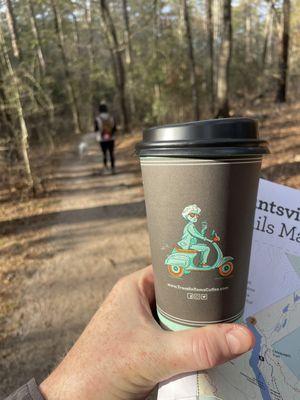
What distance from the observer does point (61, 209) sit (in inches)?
290

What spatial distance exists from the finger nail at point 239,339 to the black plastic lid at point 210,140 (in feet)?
2.08

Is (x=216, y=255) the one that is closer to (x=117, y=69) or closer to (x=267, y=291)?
(x=267, y=291)

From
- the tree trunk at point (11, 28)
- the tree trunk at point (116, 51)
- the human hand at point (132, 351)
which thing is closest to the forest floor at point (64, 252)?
the human hand at point (132, 351)

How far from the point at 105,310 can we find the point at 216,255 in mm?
738

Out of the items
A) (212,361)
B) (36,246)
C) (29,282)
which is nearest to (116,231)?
(36,246)

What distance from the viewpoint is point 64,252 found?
215 inches

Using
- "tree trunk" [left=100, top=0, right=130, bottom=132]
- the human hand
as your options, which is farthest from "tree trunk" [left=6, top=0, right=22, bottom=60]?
the human hand

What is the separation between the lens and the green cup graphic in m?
1.05

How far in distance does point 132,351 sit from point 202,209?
0.67 meters

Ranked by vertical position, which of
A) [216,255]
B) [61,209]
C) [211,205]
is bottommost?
[61,209]

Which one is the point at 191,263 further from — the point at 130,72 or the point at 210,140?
the point at 130,72

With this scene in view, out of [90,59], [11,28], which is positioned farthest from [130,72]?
[11,28]

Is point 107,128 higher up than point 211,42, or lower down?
lower down

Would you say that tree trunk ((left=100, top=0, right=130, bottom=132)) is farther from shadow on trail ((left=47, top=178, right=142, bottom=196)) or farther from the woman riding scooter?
the woman riding scooter
